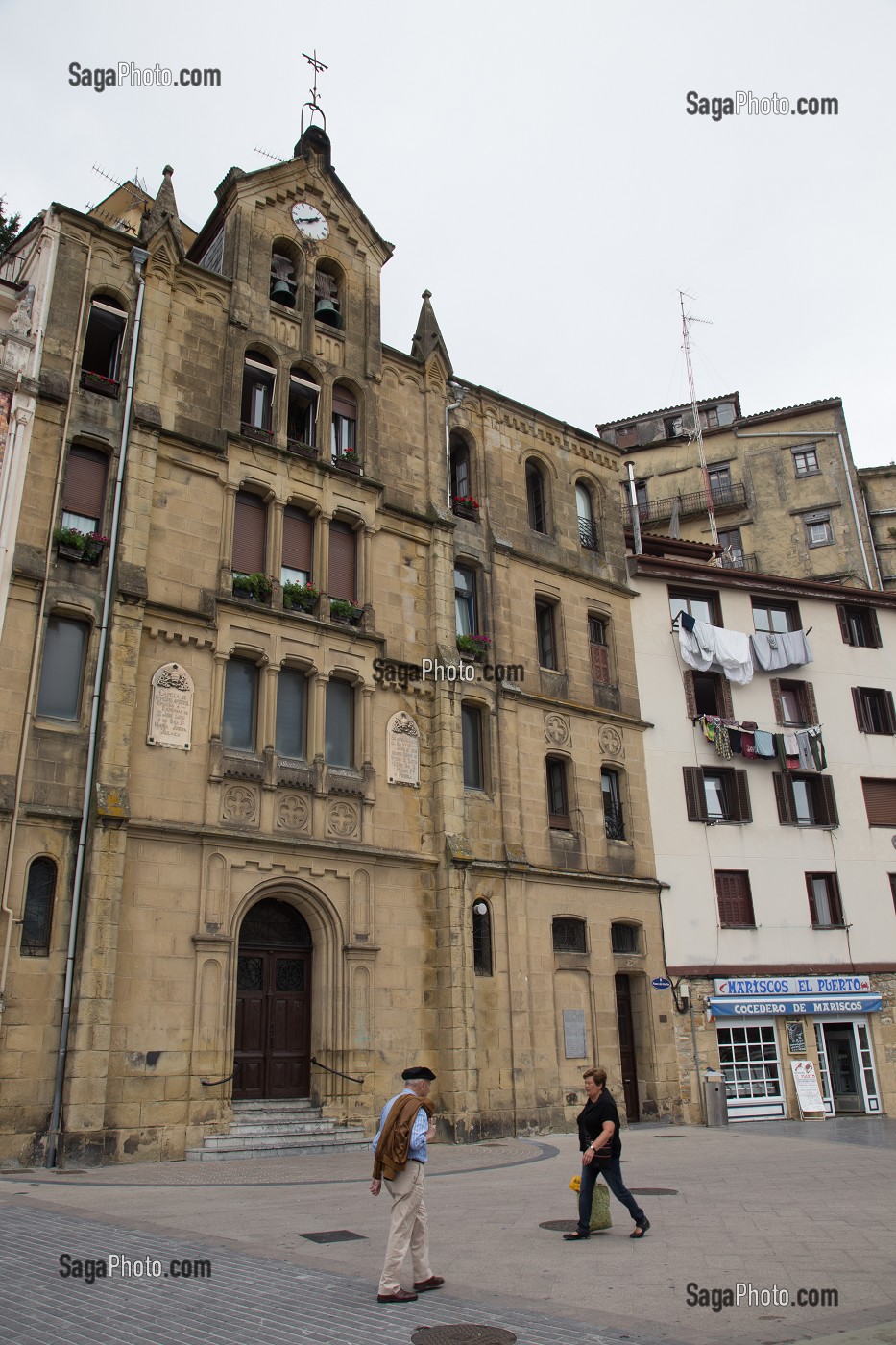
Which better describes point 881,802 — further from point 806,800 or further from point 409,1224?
point 409,1224

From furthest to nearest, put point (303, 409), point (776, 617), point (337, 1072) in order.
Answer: point (776, 617) → point (303, 409) → point (337, 1072)

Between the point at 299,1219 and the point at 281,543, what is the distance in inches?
663

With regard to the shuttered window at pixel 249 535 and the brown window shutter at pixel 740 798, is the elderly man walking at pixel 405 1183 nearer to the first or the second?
the shuttered window at pixel 249 535

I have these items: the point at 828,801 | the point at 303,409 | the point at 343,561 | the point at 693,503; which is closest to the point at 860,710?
the point at 828,801

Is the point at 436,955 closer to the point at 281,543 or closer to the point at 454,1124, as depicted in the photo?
the point at 454,1124

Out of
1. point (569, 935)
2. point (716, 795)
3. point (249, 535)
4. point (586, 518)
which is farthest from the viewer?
point (586, 518)

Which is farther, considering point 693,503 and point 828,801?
point 693,503

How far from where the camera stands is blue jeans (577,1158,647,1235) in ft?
36.0

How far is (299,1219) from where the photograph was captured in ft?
41.3

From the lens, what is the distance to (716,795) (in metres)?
32.9

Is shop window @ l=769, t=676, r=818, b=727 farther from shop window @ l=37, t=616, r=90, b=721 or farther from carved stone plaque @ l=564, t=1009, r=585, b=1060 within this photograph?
shop window @ l=37, t=616, r=90, b=721

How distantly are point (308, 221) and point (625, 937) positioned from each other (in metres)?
22.7

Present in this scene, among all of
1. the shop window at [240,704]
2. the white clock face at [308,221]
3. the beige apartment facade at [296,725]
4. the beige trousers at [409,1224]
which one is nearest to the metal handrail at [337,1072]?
the beige apartment facade at [296,725]

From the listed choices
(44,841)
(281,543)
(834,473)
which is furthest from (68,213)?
(834,473)
